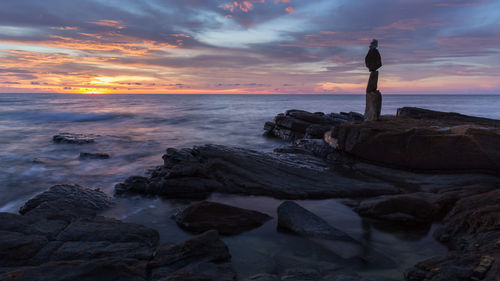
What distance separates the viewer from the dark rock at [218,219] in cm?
764

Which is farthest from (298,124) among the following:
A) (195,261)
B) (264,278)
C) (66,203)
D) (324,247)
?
(264,278)

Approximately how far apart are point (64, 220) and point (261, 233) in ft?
15.7

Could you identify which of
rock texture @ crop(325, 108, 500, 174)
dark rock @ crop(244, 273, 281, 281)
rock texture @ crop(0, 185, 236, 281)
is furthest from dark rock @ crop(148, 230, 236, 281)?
rock texture @ crop(325, 108, 500, 174)

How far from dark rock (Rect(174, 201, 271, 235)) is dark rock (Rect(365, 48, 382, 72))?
10.8 metres

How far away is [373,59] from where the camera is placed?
1506cm

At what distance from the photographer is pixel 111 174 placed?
46.6 ft

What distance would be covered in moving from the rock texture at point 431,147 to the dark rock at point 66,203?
10289 millimetres

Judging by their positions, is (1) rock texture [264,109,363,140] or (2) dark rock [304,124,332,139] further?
(1) rock texture [264,109,363,140]

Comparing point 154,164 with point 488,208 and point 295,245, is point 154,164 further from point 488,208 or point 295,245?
point 488,208

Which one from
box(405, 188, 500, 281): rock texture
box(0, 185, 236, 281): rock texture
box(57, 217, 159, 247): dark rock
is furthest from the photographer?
box(57, 217, 159, 247): dark rock

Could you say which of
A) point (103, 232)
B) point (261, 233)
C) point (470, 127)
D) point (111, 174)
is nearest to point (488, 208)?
point (261, 233)

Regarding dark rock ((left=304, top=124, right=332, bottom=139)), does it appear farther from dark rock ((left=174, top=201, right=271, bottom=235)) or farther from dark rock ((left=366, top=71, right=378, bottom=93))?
dark rock ((left=174, top=201, right=271, bottom=235))

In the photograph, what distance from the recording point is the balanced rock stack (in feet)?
49.4

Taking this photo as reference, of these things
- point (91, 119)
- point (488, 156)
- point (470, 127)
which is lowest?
point (91, 119)
